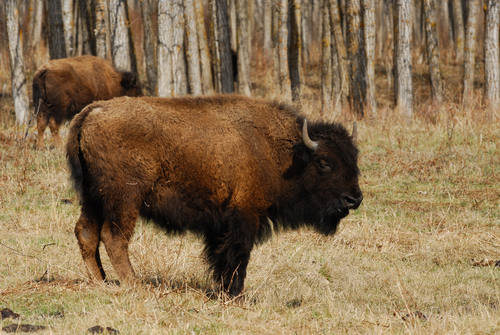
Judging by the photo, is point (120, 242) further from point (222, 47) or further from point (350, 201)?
point (222, 47)

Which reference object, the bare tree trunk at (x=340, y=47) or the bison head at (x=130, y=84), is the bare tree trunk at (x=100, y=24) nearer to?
the bison head at (x=130, y=84)

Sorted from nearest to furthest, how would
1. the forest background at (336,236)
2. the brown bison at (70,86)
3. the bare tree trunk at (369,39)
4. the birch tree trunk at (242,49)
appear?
the forest background at (336,236) < the brown bison at (70,86) < the bare tree trunk at (369,39) < the birch tree trunk at (242,49)

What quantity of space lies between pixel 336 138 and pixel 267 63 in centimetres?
2462

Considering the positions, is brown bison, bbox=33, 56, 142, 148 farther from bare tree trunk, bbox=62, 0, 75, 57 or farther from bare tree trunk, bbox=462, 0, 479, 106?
bare tree trunk, bbox=462, 0, 479, 106

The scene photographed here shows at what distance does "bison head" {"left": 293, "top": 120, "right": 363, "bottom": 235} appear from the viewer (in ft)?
17.3

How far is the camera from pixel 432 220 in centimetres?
774

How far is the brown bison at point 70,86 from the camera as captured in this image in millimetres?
12211

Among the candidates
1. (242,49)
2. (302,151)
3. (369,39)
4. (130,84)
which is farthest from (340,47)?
(302,151)

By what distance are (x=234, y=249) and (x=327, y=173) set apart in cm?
118

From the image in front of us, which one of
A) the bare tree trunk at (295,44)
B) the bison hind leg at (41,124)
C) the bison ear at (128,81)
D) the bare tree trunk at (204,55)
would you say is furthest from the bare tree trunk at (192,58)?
the bison hind leg at (41,124)

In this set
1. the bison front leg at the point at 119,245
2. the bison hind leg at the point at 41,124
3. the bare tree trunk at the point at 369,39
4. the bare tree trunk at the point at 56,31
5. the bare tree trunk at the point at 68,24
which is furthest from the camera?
the bare tree trunk at the point at 56,31

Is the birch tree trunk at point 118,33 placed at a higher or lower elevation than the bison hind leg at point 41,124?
higher

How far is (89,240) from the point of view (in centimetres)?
526

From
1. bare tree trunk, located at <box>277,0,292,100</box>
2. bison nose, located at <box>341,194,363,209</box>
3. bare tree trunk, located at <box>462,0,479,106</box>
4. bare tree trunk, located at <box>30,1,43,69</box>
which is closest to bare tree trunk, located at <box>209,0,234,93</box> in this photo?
bare tree trunk, located at <box>277,0,292,100</box>
